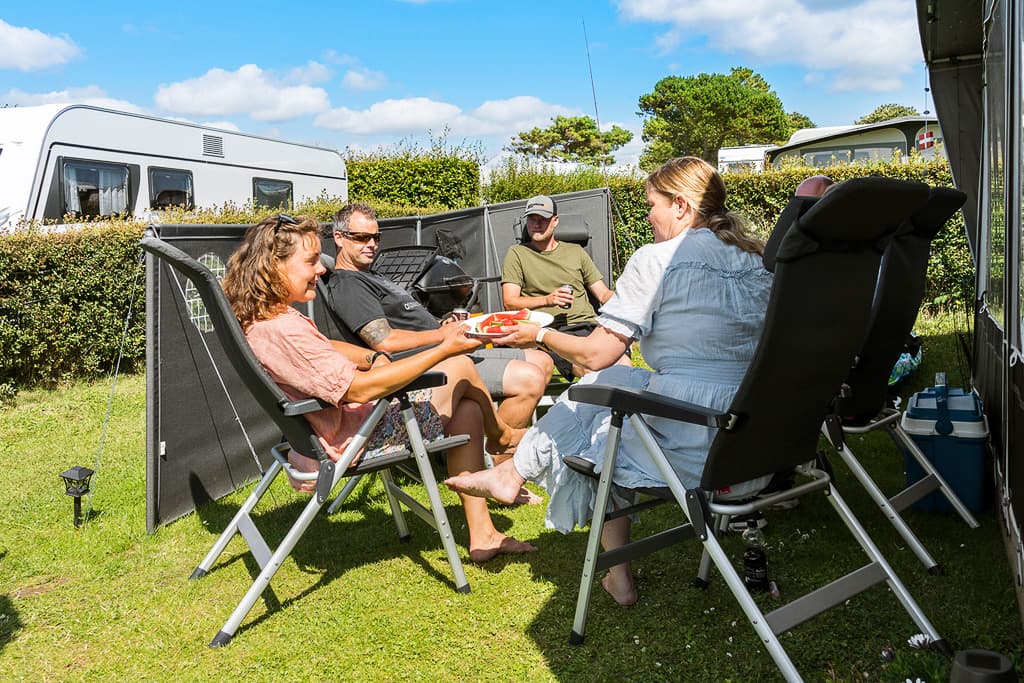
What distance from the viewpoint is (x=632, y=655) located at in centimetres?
249

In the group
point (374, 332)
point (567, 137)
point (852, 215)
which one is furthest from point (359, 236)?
point (567, 137)

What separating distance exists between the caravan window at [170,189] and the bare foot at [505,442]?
641 centimetres

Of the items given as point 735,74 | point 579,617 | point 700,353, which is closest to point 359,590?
point 579,617

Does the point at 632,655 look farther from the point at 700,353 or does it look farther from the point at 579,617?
the point at 700,353

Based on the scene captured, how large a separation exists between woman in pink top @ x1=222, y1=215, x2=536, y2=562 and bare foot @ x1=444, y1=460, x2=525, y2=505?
0.36 metres

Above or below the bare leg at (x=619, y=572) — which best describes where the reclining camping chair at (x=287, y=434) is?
above

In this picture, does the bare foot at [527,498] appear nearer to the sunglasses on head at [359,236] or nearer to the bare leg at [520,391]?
the bare leg at [520,391]

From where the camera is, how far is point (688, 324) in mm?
2365

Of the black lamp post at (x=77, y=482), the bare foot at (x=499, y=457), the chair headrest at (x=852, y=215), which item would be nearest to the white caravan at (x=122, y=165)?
the black lamp post at (x=77, y=482)

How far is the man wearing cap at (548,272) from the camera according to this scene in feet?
17.4

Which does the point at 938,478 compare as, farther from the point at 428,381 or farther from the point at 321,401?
the point at 321,401

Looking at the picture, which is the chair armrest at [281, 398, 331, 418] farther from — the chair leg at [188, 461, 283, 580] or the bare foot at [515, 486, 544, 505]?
the bare foot at [515, 486, 544, 505]

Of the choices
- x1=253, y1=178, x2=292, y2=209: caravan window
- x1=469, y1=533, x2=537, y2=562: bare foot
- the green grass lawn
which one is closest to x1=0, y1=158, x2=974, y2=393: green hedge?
x1=253, y1=178, x2=292, y2=209: caravan window

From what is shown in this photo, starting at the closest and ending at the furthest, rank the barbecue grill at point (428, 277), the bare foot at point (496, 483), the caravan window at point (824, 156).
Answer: the bare foot at point (496, 483)
the barbecue grill at point (428, 277)
the caravan window at point (824, 156)
